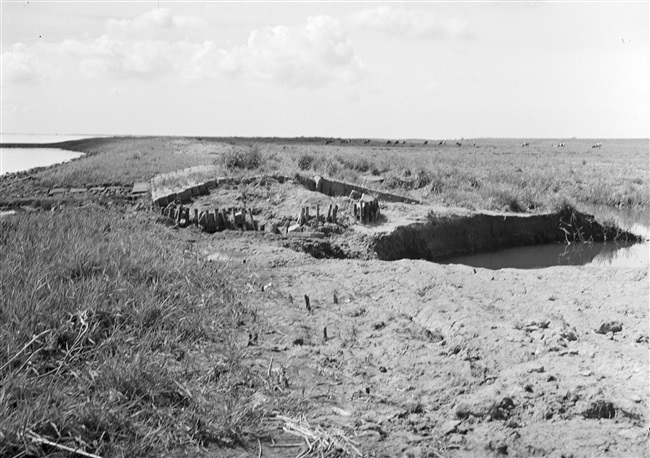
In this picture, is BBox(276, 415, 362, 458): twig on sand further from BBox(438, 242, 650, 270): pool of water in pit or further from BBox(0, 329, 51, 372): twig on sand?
BBox(438, 242, 650, 270): pool of water in pit

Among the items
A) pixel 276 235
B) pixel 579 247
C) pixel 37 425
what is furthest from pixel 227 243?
pixel 579 247

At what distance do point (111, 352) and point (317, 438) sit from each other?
1.34 metres

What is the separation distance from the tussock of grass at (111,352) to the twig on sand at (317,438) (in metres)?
0.20

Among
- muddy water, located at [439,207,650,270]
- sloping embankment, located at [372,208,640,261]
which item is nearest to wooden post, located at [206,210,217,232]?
sloping embankment, located at [372,208,640,261]

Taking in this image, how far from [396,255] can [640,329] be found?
19.8 ft

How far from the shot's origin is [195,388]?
12.6 feet

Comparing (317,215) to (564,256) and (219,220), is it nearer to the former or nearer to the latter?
(219,220)

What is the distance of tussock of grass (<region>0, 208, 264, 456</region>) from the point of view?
10.6 feet

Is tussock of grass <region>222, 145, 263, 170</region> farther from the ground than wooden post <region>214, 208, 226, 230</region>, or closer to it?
farther from the ground

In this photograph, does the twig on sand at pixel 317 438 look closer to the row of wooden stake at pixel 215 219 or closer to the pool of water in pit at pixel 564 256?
the row of wooden stake at pixel 215 219

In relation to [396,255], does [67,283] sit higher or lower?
higher

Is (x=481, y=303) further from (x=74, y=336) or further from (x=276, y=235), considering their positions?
(x=276, y=235)

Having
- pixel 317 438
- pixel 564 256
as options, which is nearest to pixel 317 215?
pixel 564 256

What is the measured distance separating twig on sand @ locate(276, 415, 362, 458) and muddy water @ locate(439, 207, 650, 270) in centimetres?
826
